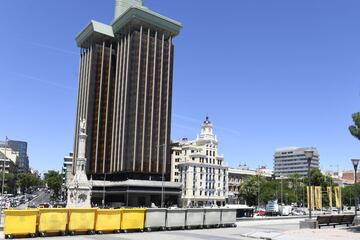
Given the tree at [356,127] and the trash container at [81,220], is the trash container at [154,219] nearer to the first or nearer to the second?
the trash container at [81,220]

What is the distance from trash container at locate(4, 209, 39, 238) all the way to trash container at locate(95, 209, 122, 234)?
401cm

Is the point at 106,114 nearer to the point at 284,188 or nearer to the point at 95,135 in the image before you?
the point at 95,135

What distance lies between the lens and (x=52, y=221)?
85.8 ft

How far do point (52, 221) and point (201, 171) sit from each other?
4331 inches

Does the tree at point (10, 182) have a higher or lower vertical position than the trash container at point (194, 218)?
higher

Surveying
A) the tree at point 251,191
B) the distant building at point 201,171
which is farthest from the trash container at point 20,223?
the tree at point 251,191

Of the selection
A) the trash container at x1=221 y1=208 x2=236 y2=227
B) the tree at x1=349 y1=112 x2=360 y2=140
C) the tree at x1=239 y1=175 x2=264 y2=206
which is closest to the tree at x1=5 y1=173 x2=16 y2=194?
the tree at x1=239 y1=175 x2=264 y2=206

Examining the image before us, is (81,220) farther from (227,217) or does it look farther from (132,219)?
(227,217)

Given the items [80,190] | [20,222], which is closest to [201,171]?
[80,190]

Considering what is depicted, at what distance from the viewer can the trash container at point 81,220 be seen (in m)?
26.9

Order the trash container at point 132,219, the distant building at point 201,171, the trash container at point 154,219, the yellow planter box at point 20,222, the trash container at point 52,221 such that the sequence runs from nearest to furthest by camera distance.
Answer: the yellow planter box at point 20,222 < the trash container at point 52,221 < the trash container at point 132,219 < the trash container at point 154,219 < the distant building at point 201,171

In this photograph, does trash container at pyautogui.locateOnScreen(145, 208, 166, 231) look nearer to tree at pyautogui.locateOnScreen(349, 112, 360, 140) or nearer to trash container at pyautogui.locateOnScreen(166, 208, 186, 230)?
trash container at pyautogui.locateOnScreen(166, 208, 186, 230)

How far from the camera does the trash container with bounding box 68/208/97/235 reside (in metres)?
26.9

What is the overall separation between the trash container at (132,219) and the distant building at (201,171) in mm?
102646
